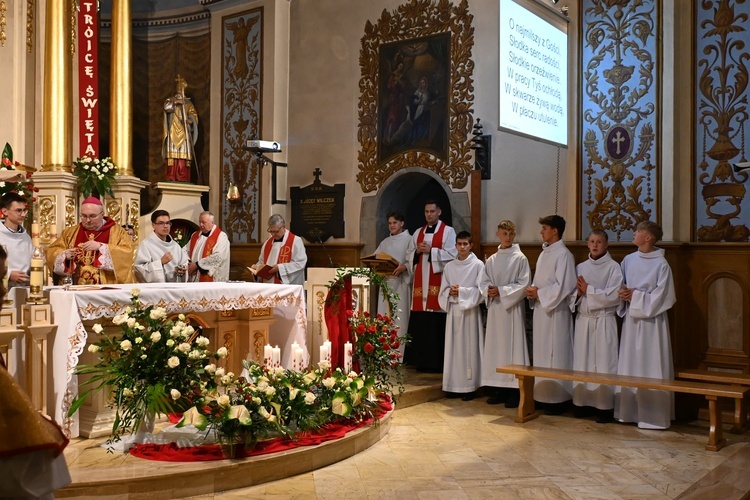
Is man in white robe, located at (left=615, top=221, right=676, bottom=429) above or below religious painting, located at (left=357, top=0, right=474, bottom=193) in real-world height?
below

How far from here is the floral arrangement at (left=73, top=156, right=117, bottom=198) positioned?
9188 mm

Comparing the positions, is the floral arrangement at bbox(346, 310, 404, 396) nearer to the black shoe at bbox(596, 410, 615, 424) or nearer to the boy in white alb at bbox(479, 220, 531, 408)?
the boy in white alb at bbox(479, 220, 531, 408)

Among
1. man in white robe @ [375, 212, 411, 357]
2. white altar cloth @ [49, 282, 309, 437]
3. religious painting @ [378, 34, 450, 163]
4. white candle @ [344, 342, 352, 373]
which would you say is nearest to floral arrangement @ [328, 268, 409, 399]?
white candle @ [344, 342, 352, 373]

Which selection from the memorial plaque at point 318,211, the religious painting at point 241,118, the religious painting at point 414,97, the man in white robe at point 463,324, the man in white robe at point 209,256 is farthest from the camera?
the religious painting at point 241,118

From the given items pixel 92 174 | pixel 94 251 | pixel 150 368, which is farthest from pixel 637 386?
pixel 92 174

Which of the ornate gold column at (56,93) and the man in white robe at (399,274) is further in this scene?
the ornate gold column at (56,93)

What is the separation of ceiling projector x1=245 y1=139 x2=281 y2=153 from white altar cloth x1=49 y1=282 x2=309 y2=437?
3.63 m

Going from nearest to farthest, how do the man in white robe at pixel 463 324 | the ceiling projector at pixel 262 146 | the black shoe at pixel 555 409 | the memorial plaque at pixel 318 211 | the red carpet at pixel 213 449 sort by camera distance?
the red carpet at pixel 213 449, the black shoe at pixel 555 409, the man in white robe at pixel 463 324, the ceiling projector at pixel 262 146, the memorial plaque at pixel 318 211

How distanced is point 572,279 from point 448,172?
2.78 meters

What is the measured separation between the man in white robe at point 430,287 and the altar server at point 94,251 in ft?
11.1

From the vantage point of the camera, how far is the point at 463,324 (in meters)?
7.65

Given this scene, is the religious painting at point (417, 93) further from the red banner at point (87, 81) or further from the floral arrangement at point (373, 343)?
the red banner at point (87, 81)

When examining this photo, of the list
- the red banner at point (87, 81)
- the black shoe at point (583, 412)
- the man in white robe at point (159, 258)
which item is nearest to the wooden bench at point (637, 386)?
the black shoe at point (583, 412)

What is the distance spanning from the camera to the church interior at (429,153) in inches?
203
